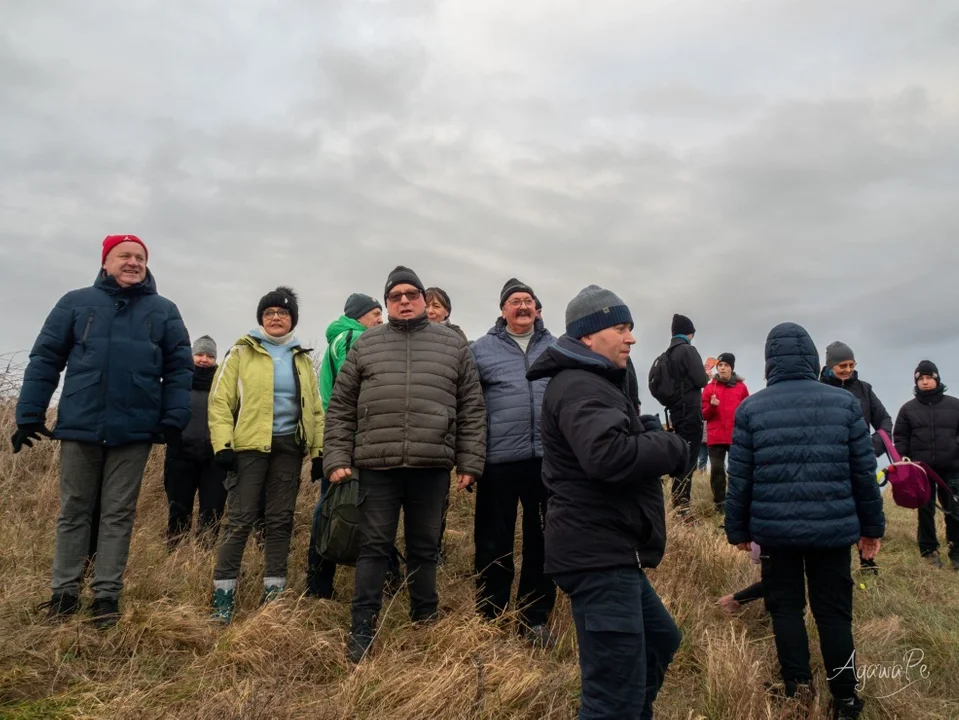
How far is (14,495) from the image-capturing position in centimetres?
705

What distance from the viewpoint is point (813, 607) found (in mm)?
3613

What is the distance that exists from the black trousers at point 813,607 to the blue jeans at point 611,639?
52.6 inches

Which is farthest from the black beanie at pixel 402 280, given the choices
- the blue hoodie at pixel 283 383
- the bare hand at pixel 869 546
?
the bare hand at pixel 869 546

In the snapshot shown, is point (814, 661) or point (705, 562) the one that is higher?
point (705, 562)

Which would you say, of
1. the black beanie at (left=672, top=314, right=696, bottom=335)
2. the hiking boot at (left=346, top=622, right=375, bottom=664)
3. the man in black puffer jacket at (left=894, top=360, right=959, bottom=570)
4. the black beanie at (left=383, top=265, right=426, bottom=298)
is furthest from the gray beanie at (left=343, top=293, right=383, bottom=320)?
the man in black puffer jacket at (left=894, top=360, right=959, bottom=570)

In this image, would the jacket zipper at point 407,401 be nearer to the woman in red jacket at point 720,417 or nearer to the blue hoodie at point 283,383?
the blue hoodie at point 283,383

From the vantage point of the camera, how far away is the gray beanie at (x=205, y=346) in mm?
6820

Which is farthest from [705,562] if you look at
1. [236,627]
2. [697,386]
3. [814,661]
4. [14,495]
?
[14,495]

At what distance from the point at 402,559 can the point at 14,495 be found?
4281 mm

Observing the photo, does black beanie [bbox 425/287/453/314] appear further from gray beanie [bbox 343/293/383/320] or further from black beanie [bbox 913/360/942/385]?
black beanie [bbox 913/360/942/385]

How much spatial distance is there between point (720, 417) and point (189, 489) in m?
6.45

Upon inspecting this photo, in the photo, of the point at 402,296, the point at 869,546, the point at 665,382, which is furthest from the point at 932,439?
the point at 402,296

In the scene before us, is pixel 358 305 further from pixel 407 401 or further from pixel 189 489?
pixel 189 489

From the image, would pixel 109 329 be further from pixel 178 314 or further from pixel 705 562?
pixel 705 562
